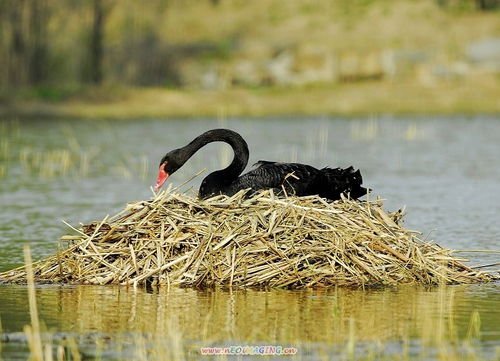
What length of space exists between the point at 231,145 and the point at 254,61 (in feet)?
103

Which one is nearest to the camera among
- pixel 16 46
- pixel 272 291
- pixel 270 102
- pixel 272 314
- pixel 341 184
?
pixel 272 314

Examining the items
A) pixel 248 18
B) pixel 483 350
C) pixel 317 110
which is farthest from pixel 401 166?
pixel 248 18

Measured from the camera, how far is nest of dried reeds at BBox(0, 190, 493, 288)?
9.36 meters

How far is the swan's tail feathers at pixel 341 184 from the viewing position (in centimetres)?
1055

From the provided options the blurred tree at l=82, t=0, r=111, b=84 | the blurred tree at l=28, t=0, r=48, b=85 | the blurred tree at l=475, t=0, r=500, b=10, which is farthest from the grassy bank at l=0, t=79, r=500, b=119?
the blurred tree at l=475, t=0, r=500, b=10

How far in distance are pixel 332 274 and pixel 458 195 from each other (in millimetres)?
7454

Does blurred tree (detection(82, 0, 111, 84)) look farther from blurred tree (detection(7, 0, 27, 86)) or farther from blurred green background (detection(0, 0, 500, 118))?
blurred tree (detection(7, 0, 27, 86))

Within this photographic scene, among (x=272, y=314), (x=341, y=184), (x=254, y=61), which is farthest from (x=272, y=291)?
(x=254, y=61)

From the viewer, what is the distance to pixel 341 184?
34.8 ft

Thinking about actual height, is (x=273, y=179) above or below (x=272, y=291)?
above

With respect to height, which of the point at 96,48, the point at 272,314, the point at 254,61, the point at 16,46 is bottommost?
the point at 272,314

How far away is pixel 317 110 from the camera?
37.4 m

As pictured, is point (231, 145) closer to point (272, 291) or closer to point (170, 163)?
point (170, 163)

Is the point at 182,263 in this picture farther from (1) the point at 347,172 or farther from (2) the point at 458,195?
(2) the point at 458,195
